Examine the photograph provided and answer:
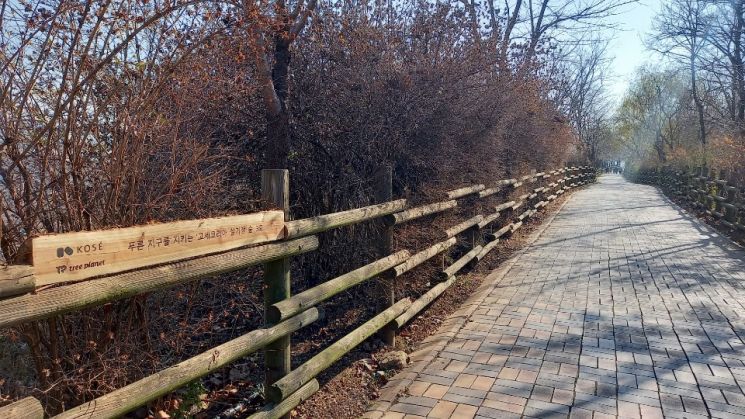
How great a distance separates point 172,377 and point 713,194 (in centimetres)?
1689

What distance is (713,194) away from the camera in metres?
15.7

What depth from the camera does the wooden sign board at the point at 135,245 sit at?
192 centimetres

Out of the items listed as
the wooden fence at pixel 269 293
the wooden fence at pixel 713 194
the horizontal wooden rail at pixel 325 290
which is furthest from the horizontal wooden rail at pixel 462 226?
the wooden fence at pixel 713 194

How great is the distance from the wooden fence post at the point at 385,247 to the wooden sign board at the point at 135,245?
2094mm

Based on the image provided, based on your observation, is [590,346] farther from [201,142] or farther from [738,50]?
[738,50]

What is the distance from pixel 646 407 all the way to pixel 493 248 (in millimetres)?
6628

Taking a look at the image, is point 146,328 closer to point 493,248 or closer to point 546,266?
point 546,266

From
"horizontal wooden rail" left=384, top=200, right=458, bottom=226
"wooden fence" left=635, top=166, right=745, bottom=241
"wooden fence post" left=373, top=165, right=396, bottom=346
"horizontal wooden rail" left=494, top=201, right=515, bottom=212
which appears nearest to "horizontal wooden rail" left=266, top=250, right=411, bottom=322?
"wooden fence post" left=373, top=165, right=396, bottom=346

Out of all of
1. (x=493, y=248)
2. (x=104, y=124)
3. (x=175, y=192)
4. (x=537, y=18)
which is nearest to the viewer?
(x=104, y=124)

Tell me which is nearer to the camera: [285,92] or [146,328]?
[146,328]

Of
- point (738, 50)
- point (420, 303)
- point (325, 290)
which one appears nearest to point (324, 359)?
point (325, 290)

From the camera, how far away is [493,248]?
10.4 m

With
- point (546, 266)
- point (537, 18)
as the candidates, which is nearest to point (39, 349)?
point (546, 266)

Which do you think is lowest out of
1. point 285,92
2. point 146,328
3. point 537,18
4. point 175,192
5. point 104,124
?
point 146,328
